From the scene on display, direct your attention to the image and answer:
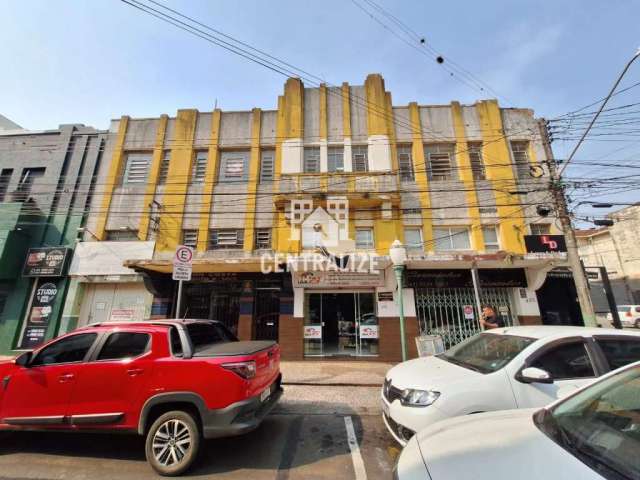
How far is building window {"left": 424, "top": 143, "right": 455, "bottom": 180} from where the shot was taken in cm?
1286

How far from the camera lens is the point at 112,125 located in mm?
14172

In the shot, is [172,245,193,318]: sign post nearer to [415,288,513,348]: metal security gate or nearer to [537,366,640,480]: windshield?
[537,366,640,480]: windshield

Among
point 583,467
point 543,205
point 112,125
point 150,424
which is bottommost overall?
point 150,424

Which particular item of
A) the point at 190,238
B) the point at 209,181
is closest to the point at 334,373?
the point at 190,238

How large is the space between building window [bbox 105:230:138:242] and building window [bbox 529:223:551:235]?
17.0m

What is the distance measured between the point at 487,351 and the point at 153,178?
1420cm

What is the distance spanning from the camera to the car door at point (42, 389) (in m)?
3.74

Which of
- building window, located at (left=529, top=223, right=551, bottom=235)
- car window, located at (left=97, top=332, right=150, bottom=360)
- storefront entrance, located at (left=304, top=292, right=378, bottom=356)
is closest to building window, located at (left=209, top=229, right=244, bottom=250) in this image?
storefront entrance, located at (left=304, top=292, right=378, bottom=356)

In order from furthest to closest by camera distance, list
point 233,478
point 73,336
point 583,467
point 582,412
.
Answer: point 73,336 → point 233,478 → point 582,412 → point 583,467

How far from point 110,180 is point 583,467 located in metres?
16.6

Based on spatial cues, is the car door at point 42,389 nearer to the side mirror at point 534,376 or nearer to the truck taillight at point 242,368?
the truck taillight at point 242,368

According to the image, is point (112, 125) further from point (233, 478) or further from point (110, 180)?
point (233, 478)

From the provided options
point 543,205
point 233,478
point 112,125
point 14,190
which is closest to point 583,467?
point 233,478

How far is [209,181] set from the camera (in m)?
13.0
